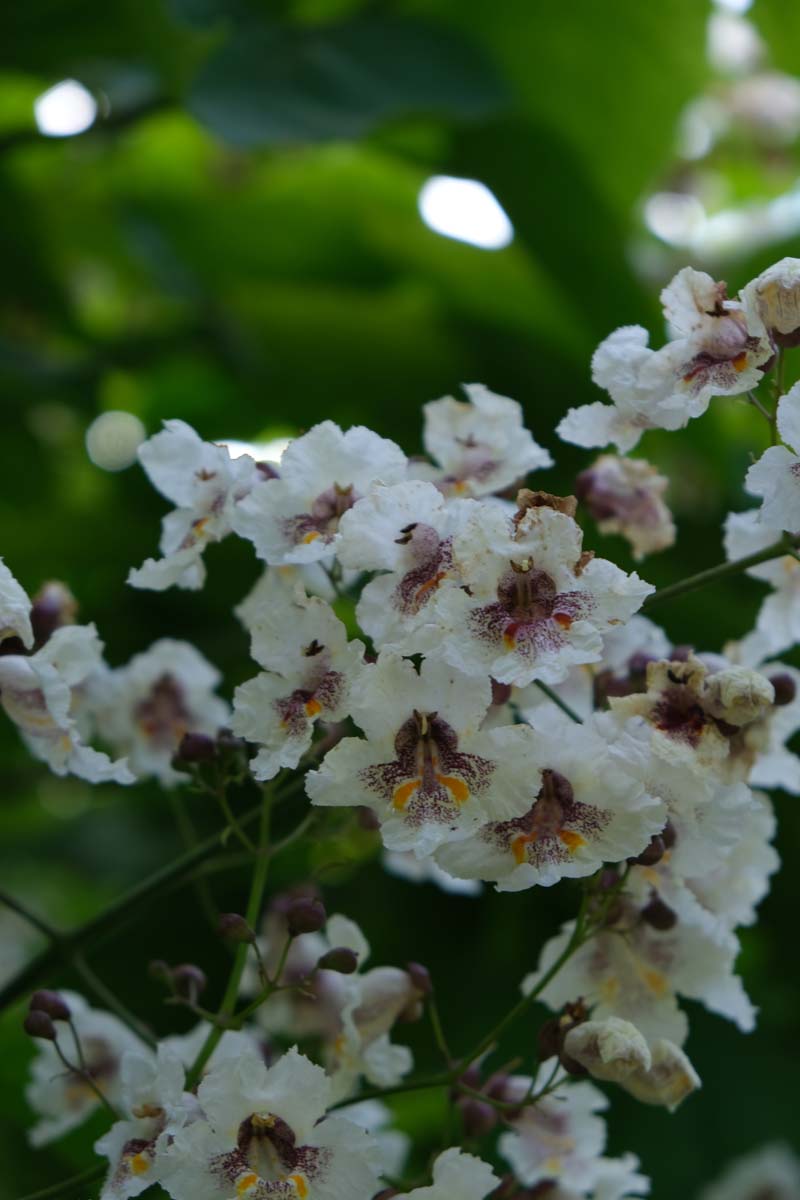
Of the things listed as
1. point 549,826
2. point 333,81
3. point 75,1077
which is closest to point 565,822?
point 549,826

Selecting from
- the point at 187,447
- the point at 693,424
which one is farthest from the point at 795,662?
the point at 187,447

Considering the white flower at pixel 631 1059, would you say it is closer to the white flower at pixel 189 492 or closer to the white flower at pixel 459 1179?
the white flower at pixel 459 1179

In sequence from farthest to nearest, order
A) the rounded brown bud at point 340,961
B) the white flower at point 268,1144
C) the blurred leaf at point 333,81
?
the blurred leaf at point 333,81
the rounded brown bud at point 340,961
the white flower at point 268,1144

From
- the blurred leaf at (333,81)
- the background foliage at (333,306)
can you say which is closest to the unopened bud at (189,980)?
the background foliage at (333,306)

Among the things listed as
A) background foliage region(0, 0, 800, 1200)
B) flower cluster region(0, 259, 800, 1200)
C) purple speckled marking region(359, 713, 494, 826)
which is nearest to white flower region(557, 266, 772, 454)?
flower cluster region(0, 259, 800, 1200)

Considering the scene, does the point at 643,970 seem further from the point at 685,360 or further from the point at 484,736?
the point at 685,360

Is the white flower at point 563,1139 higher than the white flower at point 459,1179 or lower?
higher

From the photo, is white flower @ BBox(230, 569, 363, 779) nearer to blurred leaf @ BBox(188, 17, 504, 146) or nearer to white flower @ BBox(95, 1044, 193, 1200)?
white flower @ BBox(95, 1044, 193, 1200)
